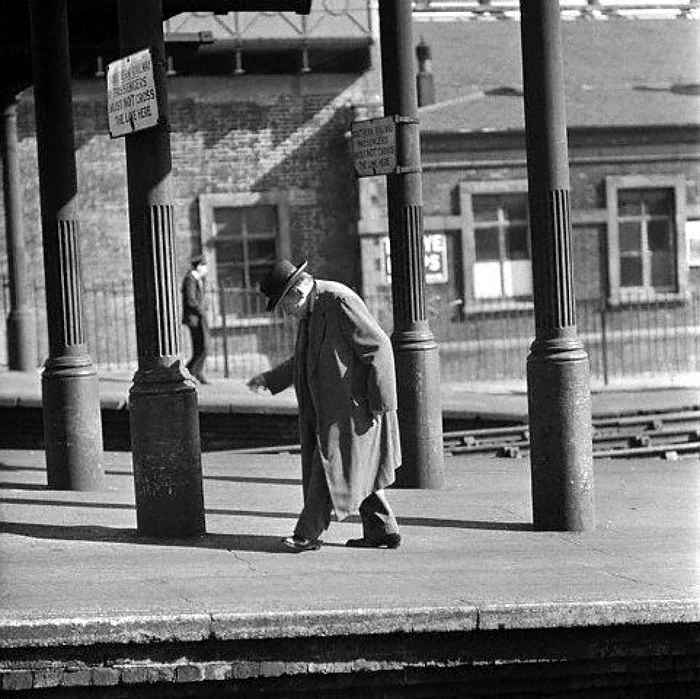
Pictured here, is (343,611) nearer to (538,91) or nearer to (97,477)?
(538,91)

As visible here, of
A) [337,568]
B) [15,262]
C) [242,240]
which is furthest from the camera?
[242,240]

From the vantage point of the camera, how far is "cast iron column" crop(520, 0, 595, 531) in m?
10.2

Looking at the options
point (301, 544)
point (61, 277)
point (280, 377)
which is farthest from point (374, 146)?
point (301, 544)

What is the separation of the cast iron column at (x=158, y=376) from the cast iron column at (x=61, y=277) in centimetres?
257

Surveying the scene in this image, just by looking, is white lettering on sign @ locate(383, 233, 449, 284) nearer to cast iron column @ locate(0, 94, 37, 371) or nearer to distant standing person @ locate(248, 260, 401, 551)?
cast iron column @ locate(0, 94, 37, 371)

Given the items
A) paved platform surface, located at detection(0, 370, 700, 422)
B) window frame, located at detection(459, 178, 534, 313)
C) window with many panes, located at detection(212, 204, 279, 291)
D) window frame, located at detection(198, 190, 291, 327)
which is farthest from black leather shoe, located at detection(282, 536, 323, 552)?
window frame, located at detection(459, 178, 534, 313)

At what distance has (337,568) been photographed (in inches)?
349

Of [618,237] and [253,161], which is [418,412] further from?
[618,237]

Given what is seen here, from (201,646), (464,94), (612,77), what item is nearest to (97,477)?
(201,646)

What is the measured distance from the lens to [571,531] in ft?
33.7

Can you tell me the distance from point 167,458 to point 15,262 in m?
13.8

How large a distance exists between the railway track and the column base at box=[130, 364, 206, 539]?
20.7 ft

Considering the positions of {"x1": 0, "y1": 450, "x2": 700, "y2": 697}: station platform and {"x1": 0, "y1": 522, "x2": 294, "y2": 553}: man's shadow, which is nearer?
{"x1": 0, "y1": 450, "x2": 700, "y2": 697}: station platform

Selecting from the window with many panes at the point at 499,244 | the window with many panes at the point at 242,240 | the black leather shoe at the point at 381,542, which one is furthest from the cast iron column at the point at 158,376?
the window with many panes at the point at 499,244
